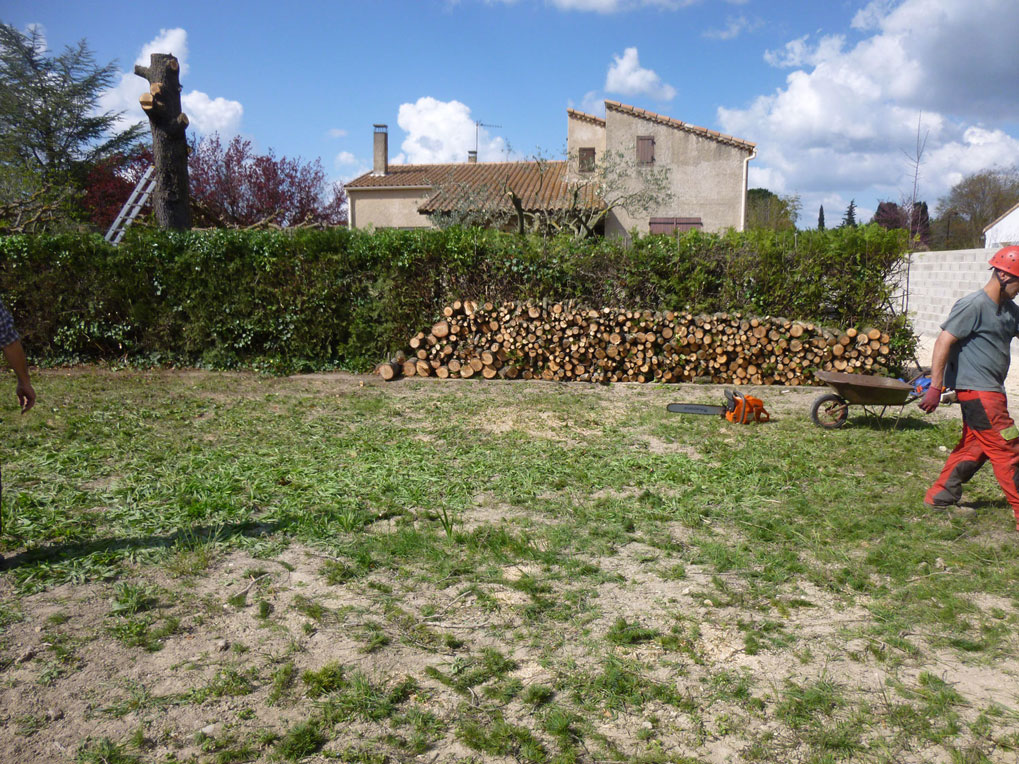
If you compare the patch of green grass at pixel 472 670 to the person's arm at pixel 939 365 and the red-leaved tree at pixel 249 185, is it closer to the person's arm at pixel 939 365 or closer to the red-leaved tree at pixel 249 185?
the person's arm at pixel 939 365

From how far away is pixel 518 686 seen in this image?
2928 millimetres

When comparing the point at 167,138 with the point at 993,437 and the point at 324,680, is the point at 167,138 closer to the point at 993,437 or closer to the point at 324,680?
the point at 324,680

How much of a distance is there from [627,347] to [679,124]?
2056 cm

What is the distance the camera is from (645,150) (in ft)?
92.5

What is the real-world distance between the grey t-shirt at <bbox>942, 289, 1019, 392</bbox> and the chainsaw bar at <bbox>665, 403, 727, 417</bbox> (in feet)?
10.8

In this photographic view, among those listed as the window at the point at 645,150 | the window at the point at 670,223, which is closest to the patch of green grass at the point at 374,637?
the window at the point at 670,223

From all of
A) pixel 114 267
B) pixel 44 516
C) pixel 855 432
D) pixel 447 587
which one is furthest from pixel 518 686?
pixel 114 267

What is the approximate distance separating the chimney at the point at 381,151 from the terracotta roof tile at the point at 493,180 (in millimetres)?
347

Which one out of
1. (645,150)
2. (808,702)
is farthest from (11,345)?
(645,150)

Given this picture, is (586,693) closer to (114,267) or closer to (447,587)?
(447,587)

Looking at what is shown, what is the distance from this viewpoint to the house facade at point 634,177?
27375 millimetres

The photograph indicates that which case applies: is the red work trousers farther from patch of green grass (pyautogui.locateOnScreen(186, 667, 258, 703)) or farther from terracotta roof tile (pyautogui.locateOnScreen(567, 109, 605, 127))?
terracotta roof tile (pyautogui.locateOnScreen(567, 109, 605, 127))

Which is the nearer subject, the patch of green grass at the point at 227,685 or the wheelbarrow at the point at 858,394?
the patch of green grass at the point at 227,685

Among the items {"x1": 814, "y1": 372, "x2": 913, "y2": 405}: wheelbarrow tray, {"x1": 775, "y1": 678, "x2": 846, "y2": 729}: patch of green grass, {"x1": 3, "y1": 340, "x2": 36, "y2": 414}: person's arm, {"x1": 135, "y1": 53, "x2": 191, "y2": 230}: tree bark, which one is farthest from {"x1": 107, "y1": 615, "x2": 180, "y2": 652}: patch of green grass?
{"x1": 135, "y1": 53, "x2": 191, "y2": 230}: tree bark
